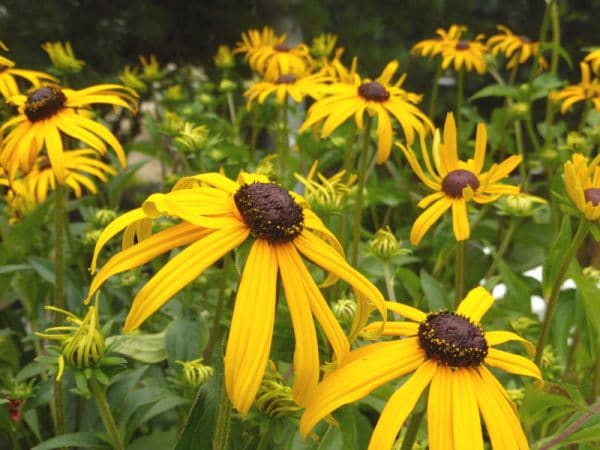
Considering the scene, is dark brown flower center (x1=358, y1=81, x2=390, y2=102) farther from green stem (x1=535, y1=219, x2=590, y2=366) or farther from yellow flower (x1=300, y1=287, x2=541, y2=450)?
yellow flower (x1=300, y1=287, x2=541, y2=450)

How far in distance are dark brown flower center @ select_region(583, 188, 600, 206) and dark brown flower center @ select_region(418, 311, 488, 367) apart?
247 mm

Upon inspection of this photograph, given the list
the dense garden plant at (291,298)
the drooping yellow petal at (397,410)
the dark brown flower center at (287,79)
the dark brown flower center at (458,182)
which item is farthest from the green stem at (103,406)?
the dark brown flower center at (287,79)

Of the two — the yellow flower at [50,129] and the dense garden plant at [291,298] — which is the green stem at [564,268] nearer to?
the dense garden plant at [291,298]

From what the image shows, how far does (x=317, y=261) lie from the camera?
0.53m

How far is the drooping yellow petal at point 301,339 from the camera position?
0.48 metres

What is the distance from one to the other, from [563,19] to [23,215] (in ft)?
8.27

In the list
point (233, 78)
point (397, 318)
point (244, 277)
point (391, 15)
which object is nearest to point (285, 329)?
point (397, 318)

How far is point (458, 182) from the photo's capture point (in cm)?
88

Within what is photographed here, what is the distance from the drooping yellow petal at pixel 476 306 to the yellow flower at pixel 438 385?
49 millimetres

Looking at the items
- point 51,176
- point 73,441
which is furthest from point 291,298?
point 51,176

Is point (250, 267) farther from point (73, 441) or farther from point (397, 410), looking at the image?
point (73, 441)

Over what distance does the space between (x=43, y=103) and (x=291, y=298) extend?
51 centimetres

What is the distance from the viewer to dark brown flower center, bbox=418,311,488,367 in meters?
0.55

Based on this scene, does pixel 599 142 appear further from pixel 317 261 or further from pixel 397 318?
pixel 317 261
